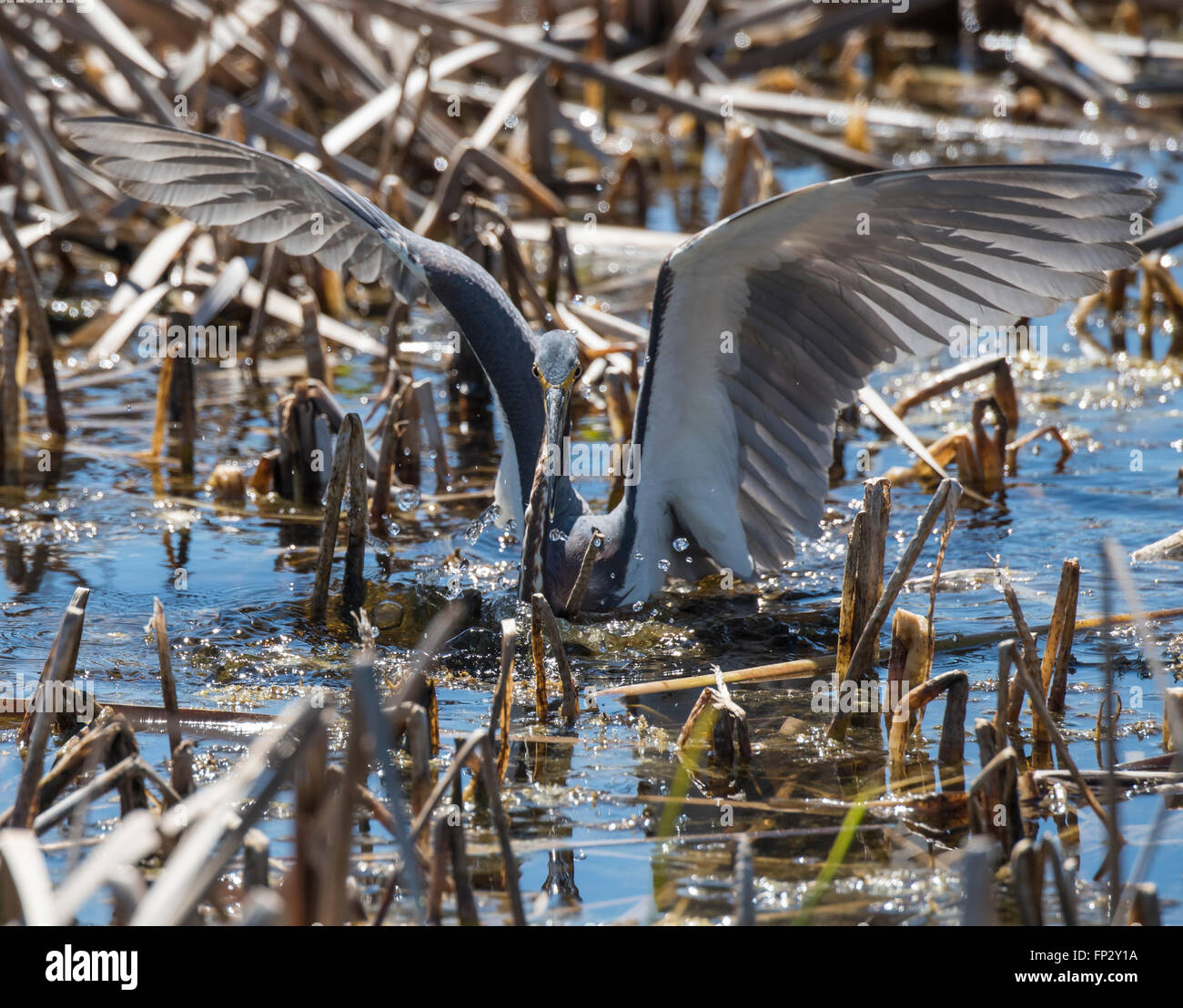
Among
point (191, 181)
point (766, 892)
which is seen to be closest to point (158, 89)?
point (191, 181)

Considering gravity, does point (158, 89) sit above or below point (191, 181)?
above

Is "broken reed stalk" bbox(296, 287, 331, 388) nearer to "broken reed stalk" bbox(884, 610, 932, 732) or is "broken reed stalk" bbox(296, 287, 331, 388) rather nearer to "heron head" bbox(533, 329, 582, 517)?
"heron head" bbox(533, 329, 582, 517)

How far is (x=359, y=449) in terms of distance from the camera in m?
4.08

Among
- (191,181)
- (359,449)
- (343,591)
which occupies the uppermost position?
(191,181)

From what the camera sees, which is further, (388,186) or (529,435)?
(388,186)

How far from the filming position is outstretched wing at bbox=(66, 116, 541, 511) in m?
4.55

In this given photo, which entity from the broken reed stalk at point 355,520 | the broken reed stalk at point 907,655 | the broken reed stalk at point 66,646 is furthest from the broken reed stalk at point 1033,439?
the broken reed stalk at point 66,646

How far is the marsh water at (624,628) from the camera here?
2951 millimetres

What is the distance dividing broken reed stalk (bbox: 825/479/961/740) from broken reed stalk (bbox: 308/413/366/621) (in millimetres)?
1492

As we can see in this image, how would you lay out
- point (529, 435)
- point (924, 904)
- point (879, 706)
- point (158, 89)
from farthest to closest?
point (158, 89), point (529, 435), point (879, 706), point (924, 904)
